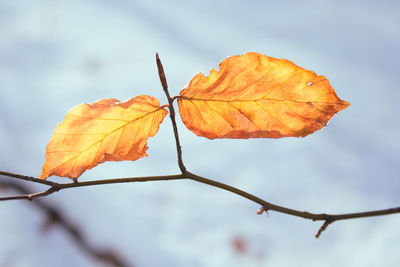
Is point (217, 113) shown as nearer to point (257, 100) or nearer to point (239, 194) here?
point (257, 100)

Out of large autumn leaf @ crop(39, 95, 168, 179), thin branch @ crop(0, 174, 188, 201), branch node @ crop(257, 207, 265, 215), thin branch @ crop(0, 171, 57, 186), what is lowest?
branch node @ crop(257, 207, 265, 215)

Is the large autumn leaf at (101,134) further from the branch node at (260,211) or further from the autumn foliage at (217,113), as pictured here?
the branch node at (260,211)

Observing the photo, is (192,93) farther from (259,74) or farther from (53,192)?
(53,192)

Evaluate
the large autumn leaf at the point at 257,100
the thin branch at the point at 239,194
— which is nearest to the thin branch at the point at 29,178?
the thin branch at the point at 239,194

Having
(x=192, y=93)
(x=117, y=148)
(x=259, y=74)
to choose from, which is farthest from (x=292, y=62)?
(x=117, y=148)

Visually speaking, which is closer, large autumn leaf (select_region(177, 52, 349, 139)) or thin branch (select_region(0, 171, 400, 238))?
thin branch (select_region(0, 171, 400, 238))

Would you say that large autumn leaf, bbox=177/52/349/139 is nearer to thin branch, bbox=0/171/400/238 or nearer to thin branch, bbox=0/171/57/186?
thin branch, bbox=0/171/400/238

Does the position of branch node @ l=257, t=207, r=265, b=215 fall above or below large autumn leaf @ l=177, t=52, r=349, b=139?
below

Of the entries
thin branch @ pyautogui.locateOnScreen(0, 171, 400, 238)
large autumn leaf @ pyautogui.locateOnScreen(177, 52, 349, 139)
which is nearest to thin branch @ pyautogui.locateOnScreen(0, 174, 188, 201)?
thin branch @ pyautogui.locateOnScreen(0, 171, 400, 238)
